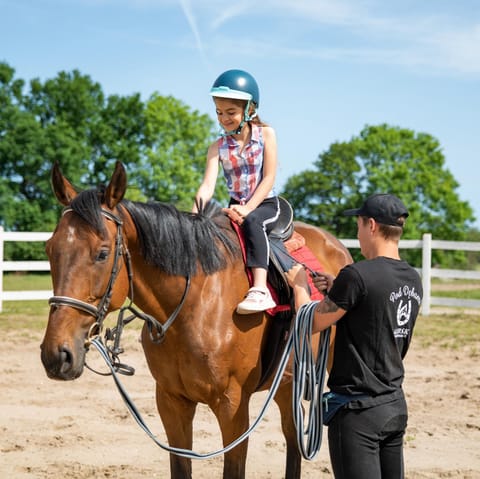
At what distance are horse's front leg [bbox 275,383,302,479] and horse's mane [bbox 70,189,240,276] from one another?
1.26 m

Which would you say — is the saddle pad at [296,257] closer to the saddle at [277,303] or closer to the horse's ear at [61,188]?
the saddle at [277,303]

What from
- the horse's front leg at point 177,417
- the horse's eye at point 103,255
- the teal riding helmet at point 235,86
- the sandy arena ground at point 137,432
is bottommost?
the sandy arena ground at point 137,432

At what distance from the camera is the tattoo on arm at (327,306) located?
2850 millimetres

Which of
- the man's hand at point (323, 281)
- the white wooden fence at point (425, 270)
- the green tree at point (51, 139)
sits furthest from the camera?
the green tree at point (51, 139)

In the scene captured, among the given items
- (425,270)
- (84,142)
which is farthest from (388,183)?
(425,270)

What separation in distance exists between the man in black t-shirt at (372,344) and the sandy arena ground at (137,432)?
221 centimetres

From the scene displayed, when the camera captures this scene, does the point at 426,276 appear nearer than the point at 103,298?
No

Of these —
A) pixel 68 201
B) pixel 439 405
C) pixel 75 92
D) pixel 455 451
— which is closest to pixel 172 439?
pixel 68 201

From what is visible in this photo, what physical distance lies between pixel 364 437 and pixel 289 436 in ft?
6.74

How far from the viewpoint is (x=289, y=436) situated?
15.6 feet

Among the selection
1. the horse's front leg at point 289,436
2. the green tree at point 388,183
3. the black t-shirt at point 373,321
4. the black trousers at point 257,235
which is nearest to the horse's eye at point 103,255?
the black trousers at point 257,235

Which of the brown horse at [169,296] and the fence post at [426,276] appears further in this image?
the fence post at [426,276]

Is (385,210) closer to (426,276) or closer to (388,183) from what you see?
(426,276)

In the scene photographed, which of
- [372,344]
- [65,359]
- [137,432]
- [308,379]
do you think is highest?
[372,344]
